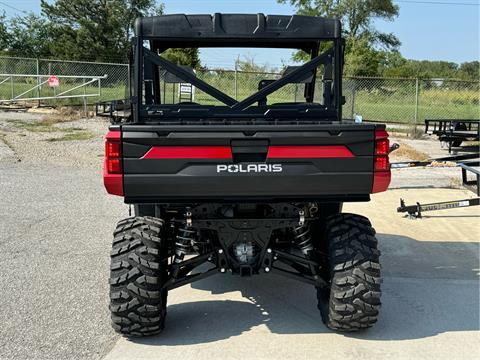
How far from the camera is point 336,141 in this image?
3.71 meters

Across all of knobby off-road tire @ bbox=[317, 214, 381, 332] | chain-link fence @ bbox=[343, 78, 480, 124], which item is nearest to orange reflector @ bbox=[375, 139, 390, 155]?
knobby off-road tire @ bbox=[317, 214, 381, 332]

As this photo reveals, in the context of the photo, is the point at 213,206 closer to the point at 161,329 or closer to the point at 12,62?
the point at 161,329

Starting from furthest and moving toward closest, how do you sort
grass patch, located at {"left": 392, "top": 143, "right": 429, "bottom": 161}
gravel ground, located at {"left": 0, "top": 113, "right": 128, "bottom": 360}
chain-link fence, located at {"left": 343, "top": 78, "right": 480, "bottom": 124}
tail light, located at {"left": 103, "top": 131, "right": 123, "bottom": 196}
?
chain-link fence, located at {"left": 343, "top": 78, "right": 480, "bottom": 124} < grass patch, located at {"left": 392, "top": 143, "right": 429, "bottom": 161} < gravel ground, located at {"left": 0, "top": 113, "right": 128, "bottom": 360} < tail light, located at {"left": 103, "top": 131, "right": 123, "bottom": 196}

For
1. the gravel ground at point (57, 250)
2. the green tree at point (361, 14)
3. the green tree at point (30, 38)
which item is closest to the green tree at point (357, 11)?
the green tree at point (361, 14)

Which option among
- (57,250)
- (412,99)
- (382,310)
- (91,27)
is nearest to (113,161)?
(382,310)

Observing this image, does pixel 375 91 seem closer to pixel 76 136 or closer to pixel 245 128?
pixel 76 136

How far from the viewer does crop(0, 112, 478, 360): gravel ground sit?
3.99 metres

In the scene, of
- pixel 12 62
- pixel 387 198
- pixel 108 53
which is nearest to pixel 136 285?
pixel 387 198

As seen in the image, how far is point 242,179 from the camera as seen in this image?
3688 millimetres

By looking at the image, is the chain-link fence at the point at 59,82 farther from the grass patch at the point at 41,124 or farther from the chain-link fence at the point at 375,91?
the grass patch at the point at 41,124

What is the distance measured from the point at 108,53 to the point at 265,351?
2090 inches

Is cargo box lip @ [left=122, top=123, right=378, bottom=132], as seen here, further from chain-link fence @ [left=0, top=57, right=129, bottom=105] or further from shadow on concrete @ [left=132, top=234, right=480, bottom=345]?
chain-link fence @ [left=0, top=57, right=129, bottom=105]

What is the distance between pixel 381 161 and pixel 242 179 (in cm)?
93

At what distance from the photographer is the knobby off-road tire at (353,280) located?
3.95 meters
